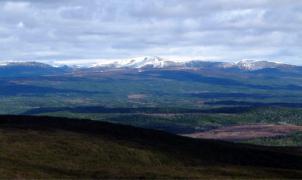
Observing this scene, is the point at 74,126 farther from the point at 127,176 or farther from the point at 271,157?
the point at 127,176

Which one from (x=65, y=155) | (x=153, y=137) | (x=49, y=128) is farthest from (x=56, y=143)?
(x=153, y=137)

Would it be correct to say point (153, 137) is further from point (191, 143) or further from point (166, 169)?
point (166, 169)

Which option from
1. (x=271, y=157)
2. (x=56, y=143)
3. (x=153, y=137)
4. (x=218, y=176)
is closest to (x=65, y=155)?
(x=56, y=143)

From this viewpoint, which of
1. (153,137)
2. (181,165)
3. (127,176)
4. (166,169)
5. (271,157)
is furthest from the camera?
(153,137)

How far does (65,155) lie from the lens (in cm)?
10094

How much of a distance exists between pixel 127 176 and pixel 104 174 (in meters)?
3.38

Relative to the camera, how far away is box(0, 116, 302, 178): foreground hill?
90.2 metres

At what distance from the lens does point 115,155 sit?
346 feet

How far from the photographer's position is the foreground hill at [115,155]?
90188 mm

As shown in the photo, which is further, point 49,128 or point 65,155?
point 49,128

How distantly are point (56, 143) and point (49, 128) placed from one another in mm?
21094

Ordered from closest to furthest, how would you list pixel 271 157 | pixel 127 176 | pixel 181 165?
pixel 127 176, pixel 181 165, pixel 271 157

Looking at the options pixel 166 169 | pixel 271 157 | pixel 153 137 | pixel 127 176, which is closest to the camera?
pixel 127 176

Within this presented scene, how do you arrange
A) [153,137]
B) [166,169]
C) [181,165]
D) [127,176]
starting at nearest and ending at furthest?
[127,176] → [166,169] → [181,165] → [153,137]
